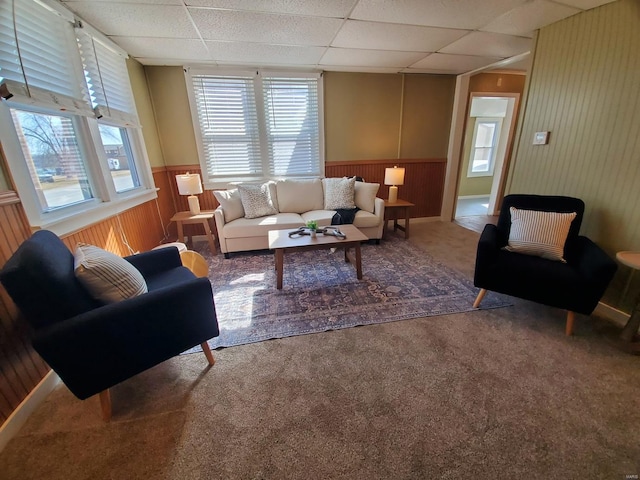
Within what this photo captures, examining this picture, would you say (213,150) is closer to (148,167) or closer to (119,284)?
(148,167)

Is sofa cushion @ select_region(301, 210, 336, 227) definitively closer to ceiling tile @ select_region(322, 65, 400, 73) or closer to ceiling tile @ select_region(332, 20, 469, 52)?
ceiling tile @ select_region(332, 20, 469, 52)

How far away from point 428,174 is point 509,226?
243 centimetres

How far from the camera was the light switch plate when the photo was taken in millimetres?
2422

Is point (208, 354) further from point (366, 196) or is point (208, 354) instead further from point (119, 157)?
point (366, 196)

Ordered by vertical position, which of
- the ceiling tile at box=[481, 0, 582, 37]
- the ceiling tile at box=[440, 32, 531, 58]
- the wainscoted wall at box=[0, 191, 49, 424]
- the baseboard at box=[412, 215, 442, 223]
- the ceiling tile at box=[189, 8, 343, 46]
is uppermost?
the ceiling tile at box=[189, 8, 343, 46]

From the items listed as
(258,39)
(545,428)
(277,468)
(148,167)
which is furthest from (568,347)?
(148,167)

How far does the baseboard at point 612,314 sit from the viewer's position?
194cm

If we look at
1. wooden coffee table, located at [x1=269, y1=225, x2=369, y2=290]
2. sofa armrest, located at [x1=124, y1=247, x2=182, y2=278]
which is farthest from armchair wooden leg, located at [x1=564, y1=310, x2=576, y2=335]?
sofa armrest, located at [x1=124, y1=247, x2=182, y2=278]

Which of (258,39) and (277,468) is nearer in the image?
(277,468)

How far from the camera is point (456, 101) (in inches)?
160

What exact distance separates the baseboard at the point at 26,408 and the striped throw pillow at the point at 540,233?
129 inches

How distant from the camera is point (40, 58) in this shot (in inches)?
68.2

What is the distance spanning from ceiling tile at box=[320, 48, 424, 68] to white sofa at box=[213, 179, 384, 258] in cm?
146

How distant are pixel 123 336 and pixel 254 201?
2.32 metres
